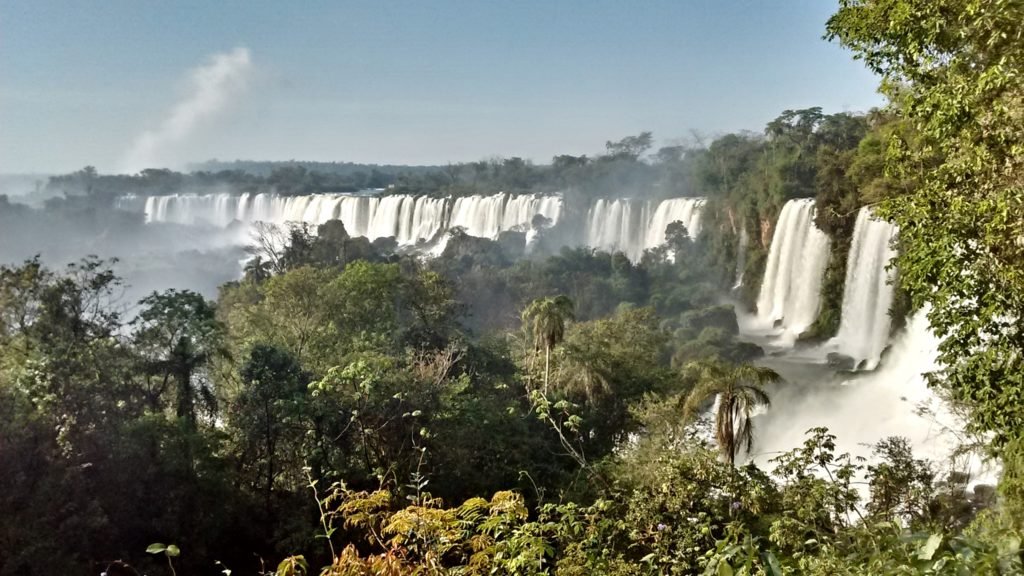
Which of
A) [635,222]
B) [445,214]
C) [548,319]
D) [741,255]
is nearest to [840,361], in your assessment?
[548,319]

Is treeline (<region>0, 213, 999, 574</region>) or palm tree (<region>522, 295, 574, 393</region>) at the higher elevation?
palm tree (<region>522, 295, 574, 393</region>)

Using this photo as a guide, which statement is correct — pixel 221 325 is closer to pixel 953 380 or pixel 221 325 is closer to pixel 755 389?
pixel 755 389

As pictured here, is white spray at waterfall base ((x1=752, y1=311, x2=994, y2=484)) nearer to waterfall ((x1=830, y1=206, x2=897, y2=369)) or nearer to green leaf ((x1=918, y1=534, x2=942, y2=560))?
waterfall ((x1=830, y1=206, x2=897, y2=369))

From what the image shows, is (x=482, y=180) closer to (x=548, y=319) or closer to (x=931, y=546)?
(x=548, y=319)

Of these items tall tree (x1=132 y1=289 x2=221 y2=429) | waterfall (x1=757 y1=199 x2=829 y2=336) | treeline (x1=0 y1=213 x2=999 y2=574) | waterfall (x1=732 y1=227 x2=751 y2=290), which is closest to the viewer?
treeline (x1=0 y1=213 x2=999 y2=574)

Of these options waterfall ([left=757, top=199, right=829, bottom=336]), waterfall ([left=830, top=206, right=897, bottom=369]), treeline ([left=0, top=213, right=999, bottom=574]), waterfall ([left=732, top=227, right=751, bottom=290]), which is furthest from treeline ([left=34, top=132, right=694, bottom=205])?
treeline ([left=0, top=213, right=999, bottom=574])

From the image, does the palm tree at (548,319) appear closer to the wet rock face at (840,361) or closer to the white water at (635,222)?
the wet rock face at (840,361)
